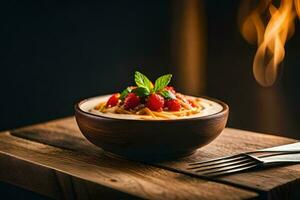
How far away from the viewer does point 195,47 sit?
3430 mm

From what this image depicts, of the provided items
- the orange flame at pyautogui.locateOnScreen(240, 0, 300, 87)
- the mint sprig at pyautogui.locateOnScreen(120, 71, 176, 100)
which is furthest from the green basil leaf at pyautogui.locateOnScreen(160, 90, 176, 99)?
the orange flame at pyautogui.locateOnScreen(240, 0, 300, 87)

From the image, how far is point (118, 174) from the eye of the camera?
144cm

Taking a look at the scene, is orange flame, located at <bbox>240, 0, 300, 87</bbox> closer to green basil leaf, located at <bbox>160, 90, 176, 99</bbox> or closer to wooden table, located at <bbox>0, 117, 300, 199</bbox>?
wooden table, located at <bbox>0, 117, 300, 199</bbox>

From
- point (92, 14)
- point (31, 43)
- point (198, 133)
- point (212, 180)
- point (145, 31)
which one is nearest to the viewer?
point (212, 180)

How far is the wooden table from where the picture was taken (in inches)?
51.9

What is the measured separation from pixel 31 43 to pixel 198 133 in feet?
4.40

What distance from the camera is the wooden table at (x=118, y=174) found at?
4.33ft

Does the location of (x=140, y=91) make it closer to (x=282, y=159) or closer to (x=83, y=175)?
(x=83, y=175)

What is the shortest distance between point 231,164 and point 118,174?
1.06 feet

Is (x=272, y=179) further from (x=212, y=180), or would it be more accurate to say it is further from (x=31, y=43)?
(x=31, y=43)

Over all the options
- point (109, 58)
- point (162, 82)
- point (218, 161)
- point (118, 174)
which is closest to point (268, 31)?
point (109, 58)

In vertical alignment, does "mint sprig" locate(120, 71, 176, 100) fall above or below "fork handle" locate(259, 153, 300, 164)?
above

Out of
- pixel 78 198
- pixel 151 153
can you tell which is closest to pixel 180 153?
pixel 151 153

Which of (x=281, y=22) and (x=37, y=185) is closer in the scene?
(x=37, y=185)
